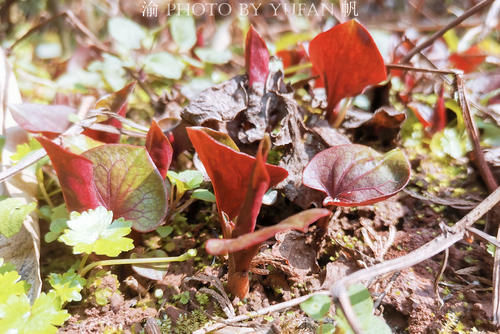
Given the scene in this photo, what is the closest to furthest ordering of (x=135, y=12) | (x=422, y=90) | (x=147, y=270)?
(x=147, y=270)
(x=422, y=90)
(x=135, y=12)

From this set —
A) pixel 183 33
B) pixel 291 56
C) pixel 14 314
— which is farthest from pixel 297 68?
pixel 14 314

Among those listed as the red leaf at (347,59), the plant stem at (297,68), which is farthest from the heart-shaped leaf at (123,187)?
the plant stem at (297,68)

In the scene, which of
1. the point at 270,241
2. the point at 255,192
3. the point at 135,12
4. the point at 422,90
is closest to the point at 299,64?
the point at 422,90

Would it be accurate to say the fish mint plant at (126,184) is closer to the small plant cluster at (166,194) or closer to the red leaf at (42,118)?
the small plant cluster at (166,194)

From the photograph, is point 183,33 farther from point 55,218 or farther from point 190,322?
point 190,322

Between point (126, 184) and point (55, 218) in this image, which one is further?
point (55, 218)

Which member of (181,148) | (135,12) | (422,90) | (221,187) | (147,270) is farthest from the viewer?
(135,12)

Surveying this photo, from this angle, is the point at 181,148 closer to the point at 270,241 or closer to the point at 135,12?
the point at 270,241
